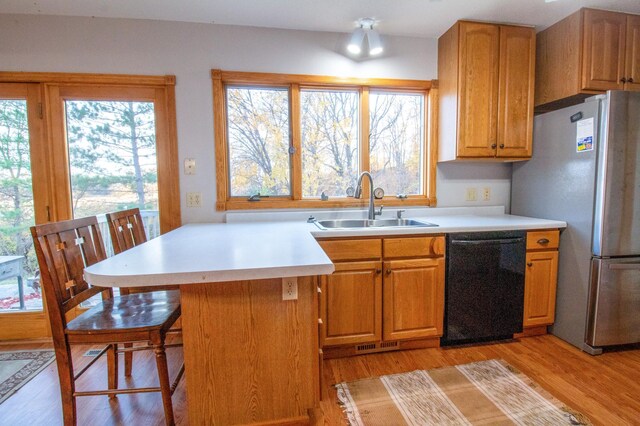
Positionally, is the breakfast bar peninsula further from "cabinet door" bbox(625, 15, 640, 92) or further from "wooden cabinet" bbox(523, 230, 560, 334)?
"cabinet door" bbox(625, 15, 640, 92)

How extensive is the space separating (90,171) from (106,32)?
0.99 meters

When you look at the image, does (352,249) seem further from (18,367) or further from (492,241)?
(18,367)

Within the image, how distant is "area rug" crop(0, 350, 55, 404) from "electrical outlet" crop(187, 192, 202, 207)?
134cm

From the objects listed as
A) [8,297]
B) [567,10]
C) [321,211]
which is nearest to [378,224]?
[321,211]

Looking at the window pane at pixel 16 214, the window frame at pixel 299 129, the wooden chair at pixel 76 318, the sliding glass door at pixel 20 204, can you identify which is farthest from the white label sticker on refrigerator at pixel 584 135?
the window pane at pixel 16 214

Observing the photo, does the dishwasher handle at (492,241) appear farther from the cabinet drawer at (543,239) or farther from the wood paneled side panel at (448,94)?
the wood paneled side panel at (448,94)

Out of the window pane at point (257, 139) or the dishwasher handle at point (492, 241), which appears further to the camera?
the window pane at point (257, 139)

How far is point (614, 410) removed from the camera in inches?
59.6

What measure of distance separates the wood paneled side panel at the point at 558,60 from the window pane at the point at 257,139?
200 cm

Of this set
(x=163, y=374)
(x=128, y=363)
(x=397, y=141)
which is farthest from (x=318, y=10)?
(x=128, y=363)

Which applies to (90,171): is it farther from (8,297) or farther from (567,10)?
(567,10)

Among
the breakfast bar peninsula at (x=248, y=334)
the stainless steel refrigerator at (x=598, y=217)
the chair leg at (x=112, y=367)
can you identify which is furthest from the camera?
the stainless steel refrigerator at (x=598, y=217)

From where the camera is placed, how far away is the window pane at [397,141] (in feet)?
8.35

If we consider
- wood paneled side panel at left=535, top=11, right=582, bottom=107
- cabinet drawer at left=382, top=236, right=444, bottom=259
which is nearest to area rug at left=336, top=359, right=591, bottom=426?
cabinet drawer at left=382, top=236, right=444, bottom=259
